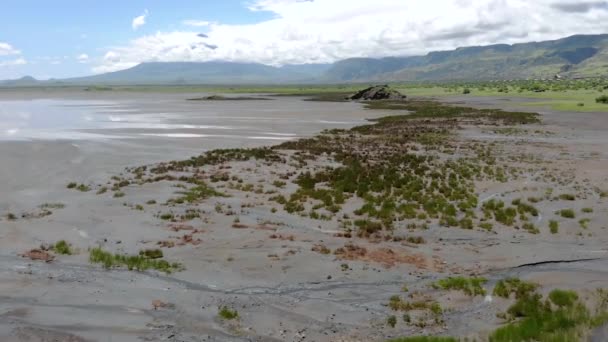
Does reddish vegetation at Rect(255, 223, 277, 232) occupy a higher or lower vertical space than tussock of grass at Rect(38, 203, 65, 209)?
lower

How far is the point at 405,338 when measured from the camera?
10.9 meters

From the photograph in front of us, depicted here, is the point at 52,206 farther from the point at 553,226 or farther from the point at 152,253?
the point at 553,226

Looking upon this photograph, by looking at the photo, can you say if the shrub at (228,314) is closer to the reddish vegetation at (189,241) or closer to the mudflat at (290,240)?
the mudflat at (290,240)

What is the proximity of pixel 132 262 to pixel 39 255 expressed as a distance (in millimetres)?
3557

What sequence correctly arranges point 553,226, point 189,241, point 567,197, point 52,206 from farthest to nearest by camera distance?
point 567,197 → point 52,206 → point 553,226 → point 189,241

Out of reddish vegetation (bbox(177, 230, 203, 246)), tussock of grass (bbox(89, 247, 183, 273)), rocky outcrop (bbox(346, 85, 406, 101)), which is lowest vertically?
tussock of grass (bbox(89, 247, 183, 273))

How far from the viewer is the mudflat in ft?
40.2

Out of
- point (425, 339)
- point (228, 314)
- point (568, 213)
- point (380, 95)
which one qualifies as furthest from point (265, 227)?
point (380, 95)

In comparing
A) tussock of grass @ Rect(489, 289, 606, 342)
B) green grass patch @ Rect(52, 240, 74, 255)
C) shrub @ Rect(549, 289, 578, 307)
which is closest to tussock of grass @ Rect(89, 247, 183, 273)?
green grass patch @ Rect(52, 240, 74, 255)

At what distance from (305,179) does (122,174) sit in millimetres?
12384

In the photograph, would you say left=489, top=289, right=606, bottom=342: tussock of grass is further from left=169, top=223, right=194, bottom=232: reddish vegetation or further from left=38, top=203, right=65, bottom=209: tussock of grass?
left=38, top=203, right=65, bottom=209: tussock of grass

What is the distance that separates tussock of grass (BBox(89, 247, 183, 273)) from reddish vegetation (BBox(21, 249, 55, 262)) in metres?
1.34

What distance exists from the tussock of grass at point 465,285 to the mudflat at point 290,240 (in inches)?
1.8

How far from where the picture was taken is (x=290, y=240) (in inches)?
738
